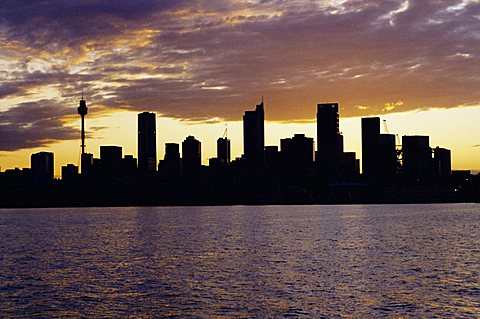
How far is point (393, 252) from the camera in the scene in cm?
11525

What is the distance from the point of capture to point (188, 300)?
66.0 meters

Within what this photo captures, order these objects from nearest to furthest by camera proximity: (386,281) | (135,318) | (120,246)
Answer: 1. (135,318)
2. (386,281)
3. (120,246)

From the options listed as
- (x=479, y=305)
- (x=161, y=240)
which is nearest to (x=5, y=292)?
(x=479, y=305)

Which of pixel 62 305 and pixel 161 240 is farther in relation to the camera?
pixel 161 240

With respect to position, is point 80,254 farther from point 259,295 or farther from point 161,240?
point 259,295

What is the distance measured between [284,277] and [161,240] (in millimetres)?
71130

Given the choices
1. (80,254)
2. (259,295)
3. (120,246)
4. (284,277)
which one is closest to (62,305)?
(259,295)

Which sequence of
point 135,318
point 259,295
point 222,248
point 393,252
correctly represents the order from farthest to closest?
point 222,248 < point 393,252 < point 259,295 < point 135,318

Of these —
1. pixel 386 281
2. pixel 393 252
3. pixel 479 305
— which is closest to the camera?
pixel 479 305

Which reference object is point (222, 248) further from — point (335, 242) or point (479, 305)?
point (479, 305)

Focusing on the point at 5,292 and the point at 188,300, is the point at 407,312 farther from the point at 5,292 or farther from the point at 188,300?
the point at 5,292

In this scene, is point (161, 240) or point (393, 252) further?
point (161, 240)

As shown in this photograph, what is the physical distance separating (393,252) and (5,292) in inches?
2577

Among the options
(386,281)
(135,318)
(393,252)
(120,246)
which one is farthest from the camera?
(120,246)
